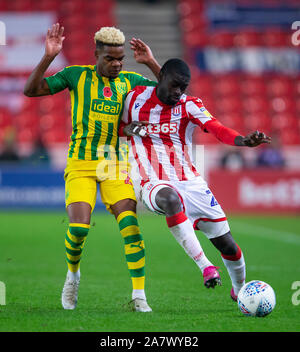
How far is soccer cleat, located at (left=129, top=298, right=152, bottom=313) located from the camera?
17.2 feet

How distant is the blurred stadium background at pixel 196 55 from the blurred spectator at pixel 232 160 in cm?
125

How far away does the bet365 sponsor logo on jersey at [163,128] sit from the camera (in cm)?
555

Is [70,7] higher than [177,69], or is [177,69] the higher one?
[70,7]

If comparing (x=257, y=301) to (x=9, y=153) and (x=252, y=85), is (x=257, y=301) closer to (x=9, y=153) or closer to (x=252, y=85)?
(x=9, y=153)

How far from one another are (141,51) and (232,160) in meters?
10.2

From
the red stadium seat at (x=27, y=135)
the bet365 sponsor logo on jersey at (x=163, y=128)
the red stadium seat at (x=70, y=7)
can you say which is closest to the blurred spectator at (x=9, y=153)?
the red stadium seat at (x=27, y=135)

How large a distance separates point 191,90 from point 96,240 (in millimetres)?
9477

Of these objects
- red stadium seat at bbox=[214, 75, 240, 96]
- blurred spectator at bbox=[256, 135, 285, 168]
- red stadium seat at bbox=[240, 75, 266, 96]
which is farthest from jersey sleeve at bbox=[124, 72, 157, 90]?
red stadium seat at bbox=[240, 75, 266, 96]

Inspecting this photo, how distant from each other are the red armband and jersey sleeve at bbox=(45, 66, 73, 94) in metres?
1.16

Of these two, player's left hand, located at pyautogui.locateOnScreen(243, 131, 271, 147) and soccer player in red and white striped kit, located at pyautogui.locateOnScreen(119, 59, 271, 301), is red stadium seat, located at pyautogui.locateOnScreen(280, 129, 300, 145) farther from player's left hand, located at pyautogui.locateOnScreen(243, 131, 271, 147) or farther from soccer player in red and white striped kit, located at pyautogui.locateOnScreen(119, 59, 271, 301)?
player's left hand, located at pyautogui.locateOnScreen(243, 131, 271, 147)

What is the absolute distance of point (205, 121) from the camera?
17.8 feet

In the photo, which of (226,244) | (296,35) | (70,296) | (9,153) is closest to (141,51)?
(226,244)
